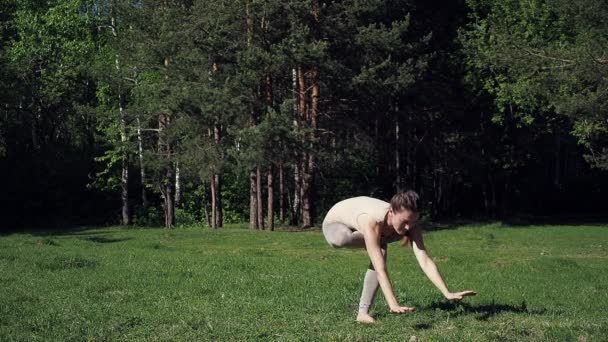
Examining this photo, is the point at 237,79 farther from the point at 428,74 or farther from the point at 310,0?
the point at 428,74

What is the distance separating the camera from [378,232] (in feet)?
27.3

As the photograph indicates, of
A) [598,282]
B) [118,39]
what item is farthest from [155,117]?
[598,282]

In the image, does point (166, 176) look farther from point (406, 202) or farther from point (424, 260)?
point (406, 202)

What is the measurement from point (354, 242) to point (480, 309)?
7.58 ft

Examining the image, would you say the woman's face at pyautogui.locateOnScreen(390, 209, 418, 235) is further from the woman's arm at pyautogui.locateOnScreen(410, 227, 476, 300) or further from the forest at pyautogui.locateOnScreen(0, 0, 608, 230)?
the forest at pyautogui.locateOnScreen(0, 0, 608, 230)

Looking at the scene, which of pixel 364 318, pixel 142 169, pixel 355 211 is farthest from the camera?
pixel 142 169

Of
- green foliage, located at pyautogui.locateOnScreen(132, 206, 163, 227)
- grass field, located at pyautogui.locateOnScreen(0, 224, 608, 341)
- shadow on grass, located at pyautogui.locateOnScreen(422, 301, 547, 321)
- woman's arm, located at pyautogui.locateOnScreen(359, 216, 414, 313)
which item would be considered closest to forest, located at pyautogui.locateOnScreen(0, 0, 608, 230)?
green foliage, located at pyautogui.locateOnScreen(132, 206, 163, 227)

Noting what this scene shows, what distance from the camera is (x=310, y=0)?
3394 centimetres

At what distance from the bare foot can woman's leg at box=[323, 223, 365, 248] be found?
81 cm

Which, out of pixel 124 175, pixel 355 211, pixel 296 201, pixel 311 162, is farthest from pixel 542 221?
pixel 355 211

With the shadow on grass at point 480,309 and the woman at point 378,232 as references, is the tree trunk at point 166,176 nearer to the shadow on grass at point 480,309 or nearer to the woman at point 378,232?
the shadow on grass at point 480,309

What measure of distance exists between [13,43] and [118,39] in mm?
8609

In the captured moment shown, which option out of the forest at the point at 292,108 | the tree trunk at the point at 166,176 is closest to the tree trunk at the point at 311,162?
the forest at the point at 292,108

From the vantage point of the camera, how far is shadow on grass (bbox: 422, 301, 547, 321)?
371 inches
